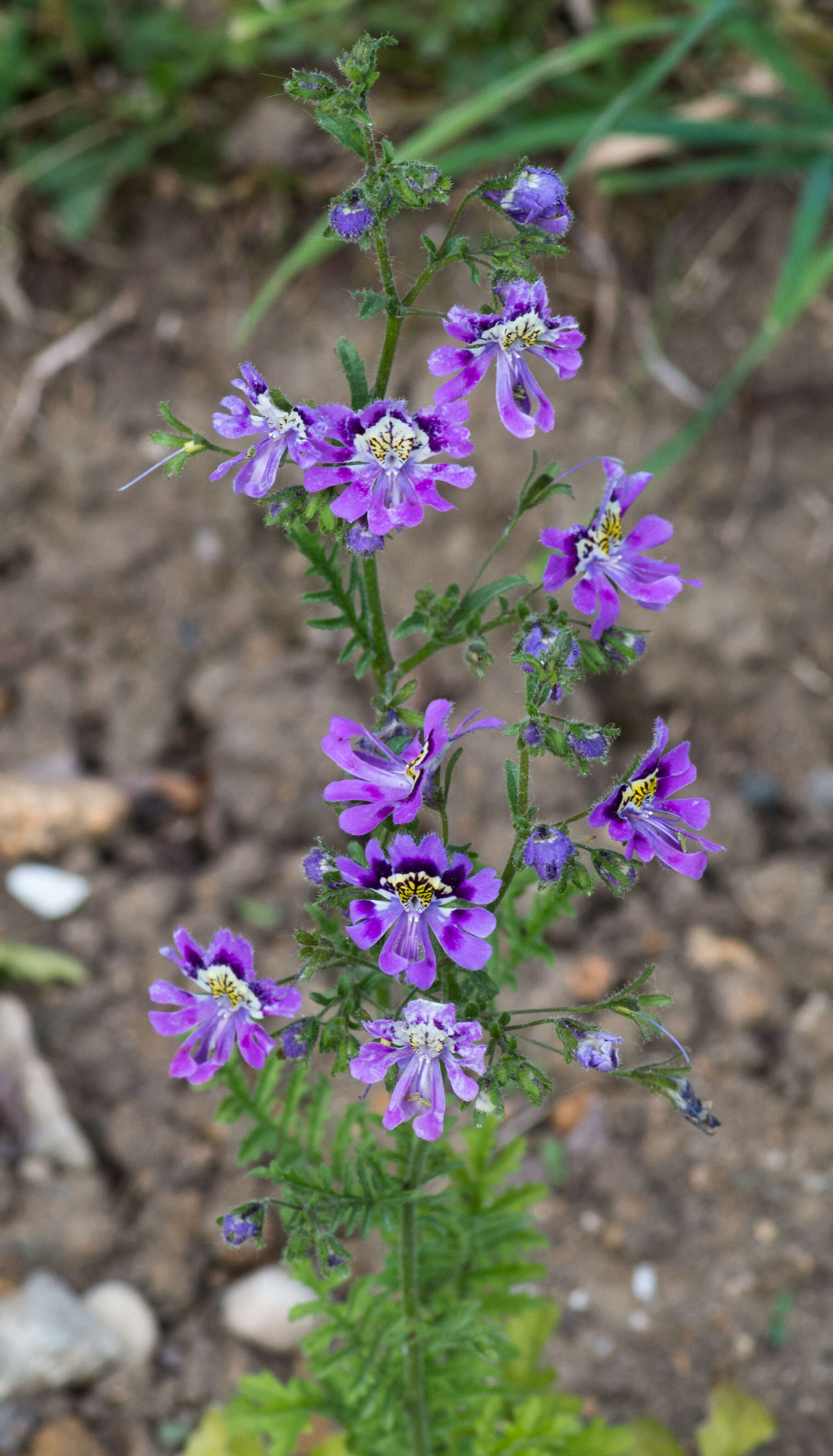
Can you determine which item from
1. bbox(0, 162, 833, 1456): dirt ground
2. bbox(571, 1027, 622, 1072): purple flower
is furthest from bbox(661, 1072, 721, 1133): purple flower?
bbox(0, 162, 833, 1456): dirt ground

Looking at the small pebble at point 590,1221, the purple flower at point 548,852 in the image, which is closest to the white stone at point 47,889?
the small pebble at point 590,1221

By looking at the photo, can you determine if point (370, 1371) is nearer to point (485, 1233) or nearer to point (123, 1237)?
point (485, 1233)

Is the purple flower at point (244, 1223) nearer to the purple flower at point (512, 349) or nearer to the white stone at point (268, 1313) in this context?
the purple flower at point (512, 349)

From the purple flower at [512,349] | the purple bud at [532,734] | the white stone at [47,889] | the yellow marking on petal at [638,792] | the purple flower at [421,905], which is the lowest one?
the white stone at [47,889]

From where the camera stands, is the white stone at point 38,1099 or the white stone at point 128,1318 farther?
the white stone at point 38,1099

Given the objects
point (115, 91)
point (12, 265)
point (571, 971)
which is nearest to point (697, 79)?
point (115, 91)

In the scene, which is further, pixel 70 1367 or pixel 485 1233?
pixel 70 1367

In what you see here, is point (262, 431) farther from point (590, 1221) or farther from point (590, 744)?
point (590, 1221)
